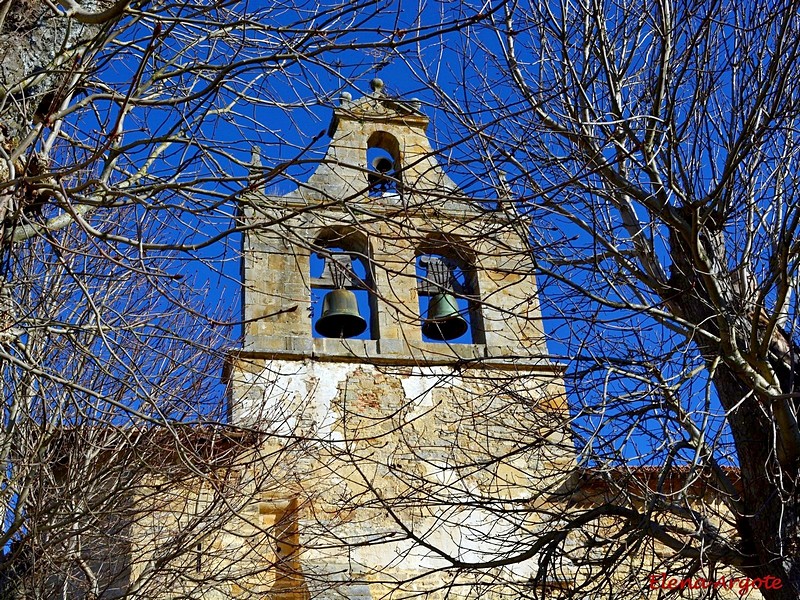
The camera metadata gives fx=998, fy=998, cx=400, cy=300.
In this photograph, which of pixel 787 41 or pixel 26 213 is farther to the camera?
pixel 787 41

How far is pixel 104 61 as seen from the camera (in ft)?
12.9

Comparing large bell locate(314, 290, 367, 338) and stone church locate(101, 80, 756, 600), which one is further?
large bell locate(314, 290, 367, 338)

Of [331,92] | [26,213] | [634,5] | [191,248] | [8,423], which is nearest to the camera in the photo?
[191,248]

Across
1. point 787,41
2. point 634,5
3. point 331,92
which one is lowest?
point 331,92

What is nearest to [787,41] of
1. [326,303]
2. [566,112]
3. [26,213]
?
[566,112]

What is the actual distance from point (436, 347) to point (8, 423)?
419cm

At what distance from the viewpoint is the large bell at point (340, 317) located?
9.53 metres

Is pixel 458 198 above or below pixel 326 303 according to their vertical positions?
below

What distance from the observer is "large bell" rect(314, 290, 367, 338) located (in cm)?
953

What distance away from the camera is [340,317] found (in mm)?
9578

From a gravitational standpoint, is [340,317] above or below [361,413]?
above

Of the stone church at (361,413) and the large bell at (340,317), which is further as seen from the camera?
the large bell at (340,317)

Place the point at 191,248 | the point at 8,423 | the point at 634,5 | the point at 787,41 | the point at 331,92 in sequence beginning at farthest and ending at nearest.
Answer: the point at 8,423 < the point at 634,5 < the point at 787,41 < the point at 331,92 < the point at 191,248

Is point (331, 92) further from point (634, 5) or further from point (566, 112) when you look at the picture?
point (634, 5)
